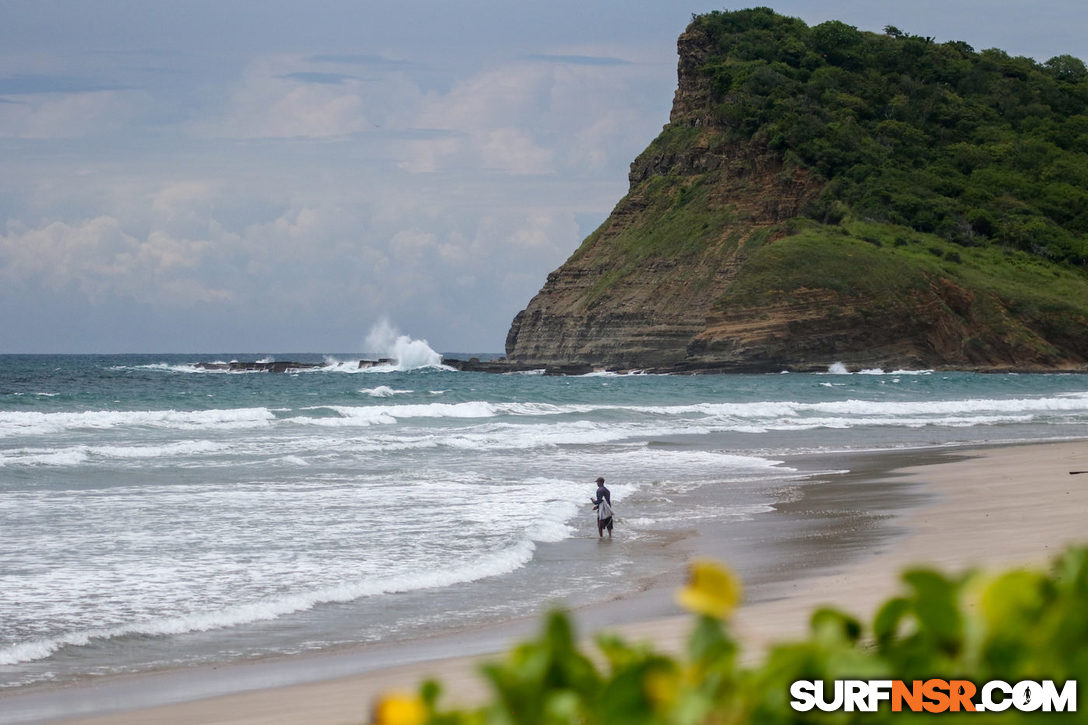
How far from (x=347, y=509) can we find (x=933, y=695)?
1429 cm

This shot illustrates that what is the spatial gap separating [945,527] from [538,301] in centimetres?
8110

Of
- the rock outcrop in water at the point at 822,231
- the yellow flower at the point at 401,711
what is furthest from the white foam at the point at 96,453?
the rock outcrop in water at the point at 822,231

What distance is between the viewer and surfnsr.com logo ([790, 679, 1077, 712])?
1.06 meters

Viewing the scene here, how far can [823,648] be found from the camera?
3.64 ft

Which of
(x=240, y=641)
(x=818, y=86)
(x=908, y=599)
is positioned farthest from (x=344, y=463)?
(x=818, y=86)

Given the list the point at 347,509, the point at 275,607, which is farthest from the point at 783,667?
the point at 347,509

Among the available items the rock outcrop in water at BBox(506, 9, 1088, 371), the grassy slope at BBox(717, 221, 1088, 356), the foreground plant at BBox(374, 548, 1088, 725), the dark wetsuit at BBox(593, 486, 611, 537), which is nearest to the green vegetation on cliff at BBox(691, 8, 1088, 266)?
the rock outcrop in water at BBox(506, 9, 1088, 371)

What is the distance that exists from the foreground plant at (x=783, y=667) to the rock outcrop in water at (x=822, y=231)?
240 ft

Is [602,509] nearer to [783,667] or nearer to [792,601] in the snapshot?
[792,601]

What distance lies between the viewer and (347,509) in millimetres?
14961

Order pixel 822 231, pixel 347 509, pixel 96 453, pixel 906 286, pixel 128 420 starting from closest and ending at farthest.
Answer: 1. pixel 347 509
2. pixel 96 453
3. pixel 128 420
4. pixel 906 286
5. pixel 822 231

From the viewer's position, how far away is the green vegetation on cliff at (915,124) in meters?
86.6

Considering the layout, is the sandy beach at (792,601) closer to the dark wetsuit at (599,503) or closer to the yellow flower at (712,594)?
the yellow flower at (712,594)

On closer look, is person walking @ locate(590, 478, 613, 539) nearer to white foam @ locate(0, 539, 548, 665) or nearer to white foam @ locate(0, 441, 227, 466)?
white foam @ locate(0, 539, 548, 665)
